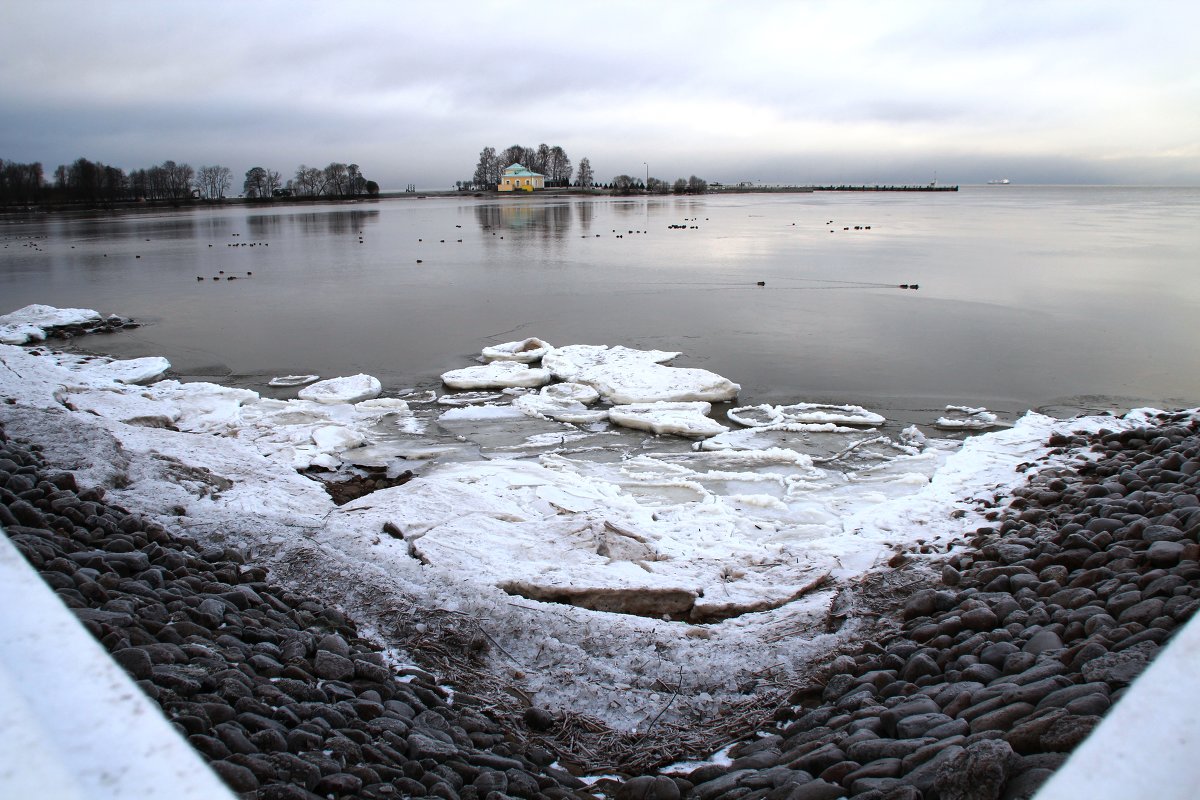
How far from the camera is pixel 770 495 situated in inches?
239

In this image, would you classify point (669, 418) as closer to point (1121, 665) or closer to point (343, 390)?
point (343, 390)

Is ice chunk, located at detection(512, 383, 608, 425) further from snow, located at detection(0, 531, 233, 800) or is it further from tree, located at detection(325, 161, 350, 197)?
tree, located at detection(325, 161, 350, 197)

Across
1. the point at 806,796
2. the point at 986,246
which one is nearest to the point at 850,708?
the point at 806,796

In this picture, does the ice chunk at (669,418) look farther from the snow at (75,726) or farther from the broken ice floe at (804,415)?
the snow at (75,726)

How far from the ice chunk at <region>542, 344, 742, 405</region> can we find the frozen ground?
28 cm

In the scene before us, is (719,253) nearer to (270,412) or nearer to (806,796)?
(270,412)

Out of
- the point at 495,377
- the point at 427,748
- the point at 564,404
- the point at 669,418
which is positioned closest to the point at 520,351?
the point at 495,377

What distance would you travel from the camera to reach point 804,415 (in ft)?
26.9

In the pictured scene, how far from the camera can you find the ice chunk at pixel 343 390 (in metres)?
8.91

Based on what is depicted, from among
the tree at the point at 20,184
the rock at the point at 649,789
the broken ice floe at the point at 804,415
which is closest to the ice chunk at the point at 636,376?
the broken ice floe at the point at 804,415

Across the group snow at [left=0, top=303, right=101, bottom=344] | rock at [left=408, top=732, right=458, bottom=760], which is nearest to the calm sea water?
snow at [left=0, top=303, right=101, bottom=344]

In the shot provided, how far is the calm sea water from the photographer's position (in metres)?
10.1

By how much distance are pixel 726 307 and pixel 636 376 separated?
20.5ft

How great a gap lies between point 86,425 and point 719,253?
22507mm
